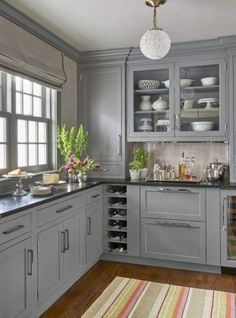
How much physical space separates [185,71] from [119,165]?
1.33 meters

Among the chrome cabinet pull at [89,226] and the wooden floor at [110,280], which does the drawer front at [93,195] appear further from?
the wooden floor at [110,280]

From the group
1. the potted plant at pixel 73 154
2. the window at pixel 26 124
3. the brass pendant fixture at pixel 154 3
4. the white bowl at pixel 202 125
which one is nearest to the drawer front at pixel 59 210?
the potted plant at pixel 73 154

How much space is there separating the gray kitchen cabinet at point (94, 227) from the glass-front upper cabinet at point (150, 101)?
2.89 ft

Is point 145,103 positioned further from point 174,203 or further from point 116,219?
point 116,219

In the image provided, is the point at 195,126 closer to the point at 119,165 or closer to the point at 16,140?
the point at 119,165

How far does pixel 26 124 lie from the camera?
315 cm

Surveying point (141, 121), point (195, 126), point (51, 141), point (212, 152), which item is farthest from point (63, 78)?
point (212, 152)

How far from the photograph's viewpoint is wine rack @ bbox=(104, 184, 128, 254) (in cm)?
358

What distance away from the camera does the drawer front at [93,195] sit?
321cm

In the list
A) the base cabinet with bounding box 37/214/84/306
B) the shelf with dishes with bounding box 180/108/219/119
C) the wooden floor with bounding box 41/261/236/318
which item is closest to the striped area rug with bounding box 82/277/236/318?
the wooden floor with bounding box 41/261/236/318

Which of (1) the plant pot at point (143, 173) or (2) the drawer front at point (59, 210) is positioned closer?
(2) the drawer front at point (59, 210)

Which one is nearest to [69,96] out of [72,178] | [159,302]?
[72,178]

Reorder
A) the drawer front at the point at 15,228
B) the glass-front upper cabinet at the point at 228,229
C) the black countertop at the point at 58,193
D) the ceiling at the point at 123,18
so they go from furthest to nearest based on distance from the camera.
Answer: the glass-front upper cabinet at the point at 228,229 → the ceiling at the point at 123,18 → the black countertop at the point at 58,193 → the drawer front at the point at 15,228

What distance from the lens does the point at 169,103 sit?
143 inches
